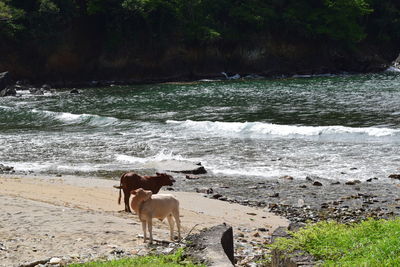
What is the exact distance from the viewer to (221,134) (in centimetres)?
2292

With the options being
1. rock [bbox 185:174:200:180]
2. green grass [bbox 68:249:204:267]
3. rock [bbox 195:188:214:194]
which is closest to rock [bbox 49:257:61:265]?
green grass [bbox 68:249:204:267]

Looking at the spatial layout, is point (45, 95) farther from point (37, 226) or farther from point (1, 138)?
point (37, 226)

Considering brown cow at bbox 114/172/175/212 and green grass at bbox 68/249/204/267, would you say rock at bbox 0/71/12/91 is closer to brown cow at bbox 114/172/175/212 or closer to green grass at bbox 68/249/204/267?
brown cow at bbox 114/172/175/212

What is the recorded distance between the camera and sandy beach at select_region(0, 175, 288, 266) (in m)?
6.95

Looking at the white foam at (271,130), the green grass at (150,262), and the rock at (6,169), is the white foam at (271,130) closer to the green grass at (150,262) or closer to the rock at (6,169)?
the rock at (6,169)

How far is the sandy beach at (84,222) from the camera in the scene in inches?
274

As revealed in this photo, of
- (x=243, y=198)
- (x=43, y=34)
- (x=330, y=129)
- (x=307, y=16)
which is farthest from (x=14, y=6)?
(x=243, y=198)

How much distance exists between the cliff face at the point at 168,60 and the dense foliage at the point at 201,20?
115 cm

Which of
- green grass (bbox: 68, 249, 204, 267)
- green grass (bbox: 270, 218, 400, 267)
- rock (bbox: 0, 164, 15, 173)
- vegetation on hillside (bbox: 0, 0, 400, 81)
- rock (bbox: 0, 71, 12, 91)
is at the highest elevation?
vegetation on hillside (bbox: 0, 0, 400, 81)

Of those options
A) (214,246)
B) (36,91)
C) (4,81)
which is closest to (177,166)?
(214,246)

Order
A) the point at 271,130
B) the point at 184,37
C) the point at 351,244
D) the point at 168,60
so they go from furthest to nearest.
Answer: the point at 168,60
the point at 184,37
the point at 271,130
the point at 351,244

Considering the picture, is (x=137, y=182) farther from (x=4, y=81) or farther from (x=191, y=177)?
(x=4, y=81)

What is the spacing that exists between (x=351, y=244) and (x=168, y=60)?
54.8 m

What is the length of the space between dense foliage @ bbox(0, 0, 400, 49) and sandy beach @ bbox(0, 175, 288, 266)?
143 ft
